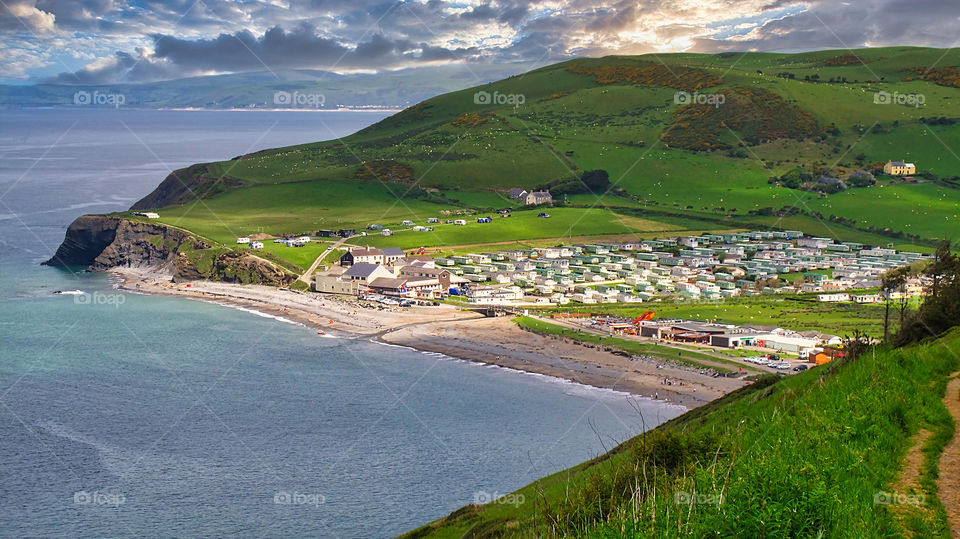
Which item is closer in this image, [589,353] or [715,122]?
[589,353]

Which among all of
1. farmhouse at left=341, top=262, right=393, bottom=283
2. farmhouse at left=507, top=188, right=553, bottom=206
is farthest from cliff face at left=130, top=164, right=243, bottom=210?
farmhouse at left=341, top=262, right=393, bottom=283

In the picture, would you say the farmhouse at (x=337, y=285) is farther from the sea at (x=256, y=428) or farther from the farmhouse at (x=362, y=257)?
the sea at (x=256, y=428)

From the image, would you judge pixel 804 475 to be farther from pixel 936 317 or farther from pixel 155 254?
pixel 155 254

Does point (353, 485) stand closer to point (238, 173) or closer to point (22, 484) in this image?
point (22, 484)

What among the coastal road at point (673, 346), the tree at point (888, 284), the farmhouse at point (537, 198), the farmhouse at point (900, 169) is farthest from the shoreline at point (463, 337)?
the farmhouse at point (900, 169)

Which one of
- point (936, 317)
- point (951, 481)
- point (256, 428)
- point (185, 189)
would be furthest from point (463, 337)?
point (185, 189)

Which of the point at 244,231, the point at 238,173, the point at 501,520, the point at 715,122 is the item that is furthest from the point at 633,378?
the point at 715,122
